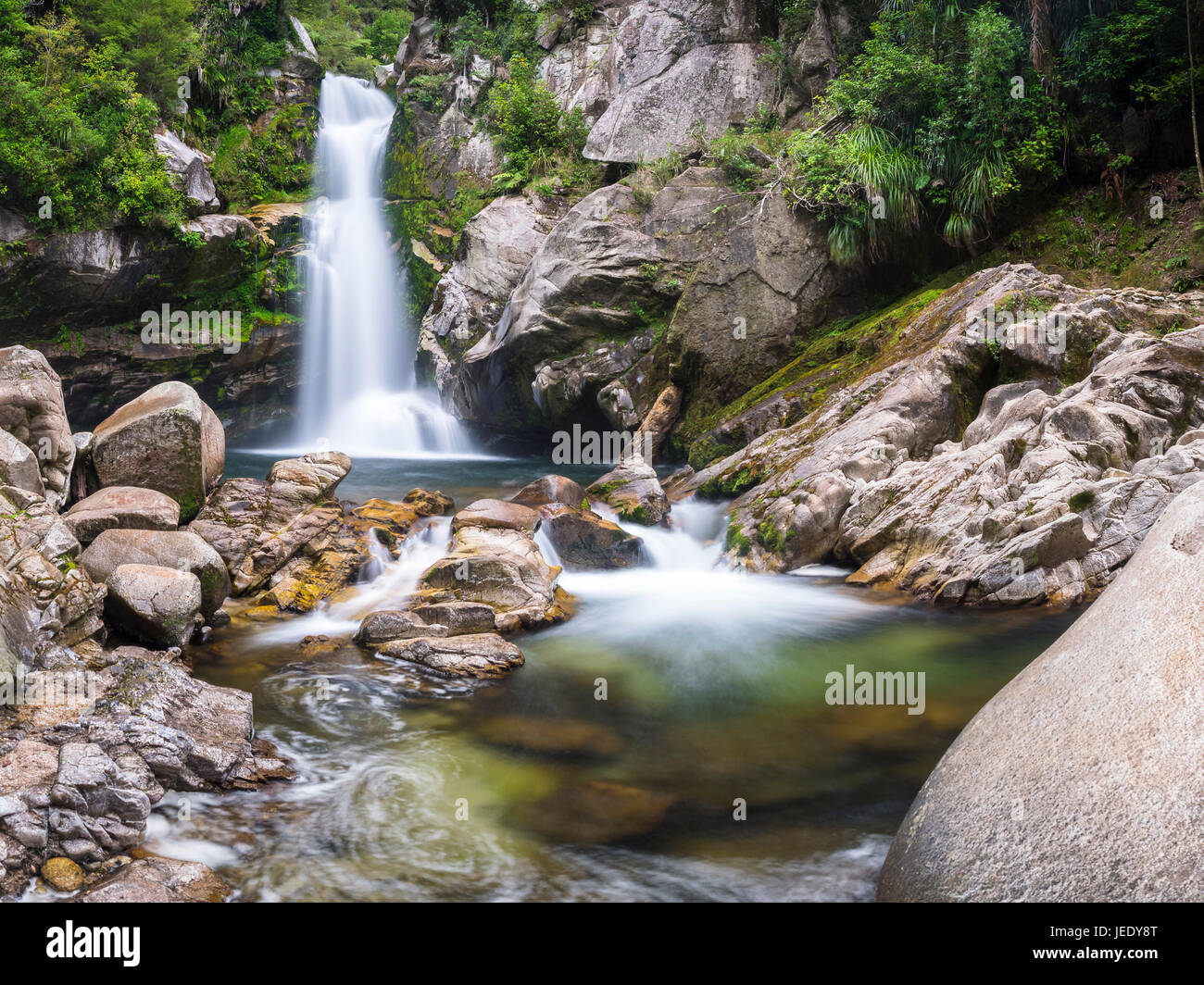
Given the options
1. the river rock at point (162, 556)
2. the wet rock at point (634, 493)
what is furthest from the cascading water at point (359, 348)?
the river rock at point (162, 556)

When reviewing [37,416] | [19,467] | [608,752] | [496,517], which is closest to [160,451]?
[37,416]

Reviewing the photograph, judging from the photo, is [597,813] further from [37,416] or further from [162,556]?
[37,416]

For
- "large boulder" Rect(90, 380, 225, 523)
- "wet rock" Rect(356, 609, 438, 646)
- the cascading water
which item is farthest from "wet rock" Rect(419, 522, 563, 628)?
the cascading water

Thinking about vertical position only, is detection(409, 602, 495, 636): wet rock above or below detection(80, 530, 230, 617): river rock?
below

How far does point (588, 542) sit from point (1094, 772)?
8172 millimetres

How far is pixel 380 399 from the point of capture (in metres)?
22.7

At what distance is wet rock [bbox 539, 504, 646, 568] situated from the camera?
10922 millimetres

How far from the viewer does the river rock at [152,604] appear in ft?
24.0

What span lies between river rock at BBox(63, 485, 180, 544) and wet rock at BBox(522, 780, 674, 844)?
6.04m

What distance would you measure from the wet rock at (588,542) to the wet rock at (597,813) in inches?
224

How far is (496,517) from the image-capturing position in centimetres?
1052

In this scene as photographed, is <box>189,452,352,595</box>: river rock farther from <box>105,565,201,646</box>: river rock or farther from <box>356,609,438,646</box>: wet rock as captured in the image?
<box>356,609,438,646</box>: wet rock
